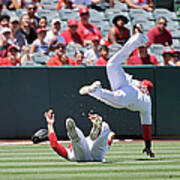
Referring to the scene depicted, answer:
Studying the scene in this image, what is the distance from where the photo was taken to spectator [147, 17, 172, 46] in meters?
12.7

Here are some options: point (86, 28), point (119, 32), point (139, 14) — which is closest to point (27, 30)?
point (86, 28)

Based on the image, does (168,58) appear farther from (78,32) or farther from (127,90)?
(127,90)

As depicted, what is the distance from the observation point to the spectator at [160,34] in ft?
41.7

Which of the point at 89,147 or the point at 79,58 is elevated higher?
the point at 79,58

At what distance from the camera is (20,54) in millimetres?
11461

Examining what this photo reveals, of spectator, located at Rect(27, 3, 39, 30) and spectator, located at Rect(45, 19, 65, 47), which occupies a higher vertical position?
spectator, located at Rect(27, 3, 39, 30)

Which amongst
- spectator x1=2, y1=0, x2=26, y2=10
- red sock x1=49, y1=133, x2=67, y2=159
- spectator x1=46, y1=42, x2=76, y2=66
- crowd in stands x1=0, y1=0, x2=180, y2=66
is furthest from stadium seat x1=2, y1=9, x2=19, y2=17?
red sock x1=49, y1=133, x2=67, y2=159

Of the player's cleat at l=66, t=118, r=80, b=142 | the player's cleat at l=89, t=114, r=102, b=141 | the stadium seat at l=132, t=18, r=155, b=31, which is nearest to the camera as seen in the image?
the player's cleat at l=66, t=118, r=80, b=142

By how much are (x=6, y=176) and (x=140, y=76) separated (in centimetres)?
502

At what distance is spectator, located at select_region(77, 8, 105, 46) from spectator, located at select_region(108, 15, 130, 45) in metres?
0.26

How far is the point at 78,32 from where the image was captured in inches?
485

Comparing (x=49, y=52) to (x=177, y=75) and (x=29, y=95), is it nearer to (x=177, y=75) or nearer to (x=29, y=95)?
(x=29, y=95)

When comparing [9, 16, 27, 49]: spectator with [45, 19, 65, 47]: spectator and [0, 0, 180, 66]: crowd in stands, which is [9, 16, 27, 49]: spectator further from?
[45, 19, 65, 47]: spectator

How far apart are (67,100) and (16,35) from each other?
2.08 metres
